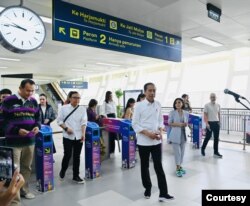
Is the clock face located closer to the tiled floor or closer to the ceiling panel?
the ceiling panel

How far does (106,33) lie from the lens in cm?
404

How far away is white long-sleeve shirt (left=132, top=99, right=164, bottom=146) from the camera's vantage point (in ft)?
9.69

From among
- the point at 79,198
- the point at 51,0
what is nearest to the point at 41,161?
the point at 79,198

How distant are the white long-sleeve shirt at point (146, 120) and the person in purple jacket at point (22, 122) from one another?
1.30 m

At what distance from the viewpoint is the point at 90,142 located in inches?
155

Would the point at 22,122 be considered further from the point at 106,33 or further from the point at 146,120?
the point at 106,33

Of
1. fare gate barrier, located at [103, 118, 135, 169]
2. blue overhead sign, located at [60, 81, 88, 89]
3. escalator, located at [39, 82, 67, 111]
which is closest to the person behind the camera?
fare gate barrier, located at [103, 118, 135, 169]

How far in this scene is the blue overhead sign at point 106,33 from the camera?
3541 mm

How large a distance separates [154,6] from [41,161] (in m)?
3.06

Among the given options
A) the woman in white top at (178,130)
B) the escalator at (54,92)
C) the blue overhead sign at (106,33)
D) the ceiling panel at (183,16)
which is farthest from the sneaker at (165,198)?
A: the escalator at (54,92)

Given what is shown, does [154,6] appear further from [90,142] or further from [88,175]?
[88,175]

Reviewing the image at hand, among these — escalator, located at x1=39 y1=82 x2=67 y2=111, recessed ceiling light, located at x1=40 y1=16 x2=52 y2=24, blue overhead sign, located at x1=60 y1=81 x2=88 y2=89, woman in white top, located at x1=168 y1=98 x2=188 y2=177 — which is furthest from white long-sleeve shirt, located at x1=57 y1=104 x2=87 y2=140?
escalator, located at x1=39 y1=82 x2=67 y2=111

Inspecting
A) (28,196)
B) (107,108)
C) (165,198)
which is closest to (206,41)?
(107,108)

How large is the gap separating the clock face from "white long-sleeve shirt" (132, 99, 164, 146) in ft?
5.77
